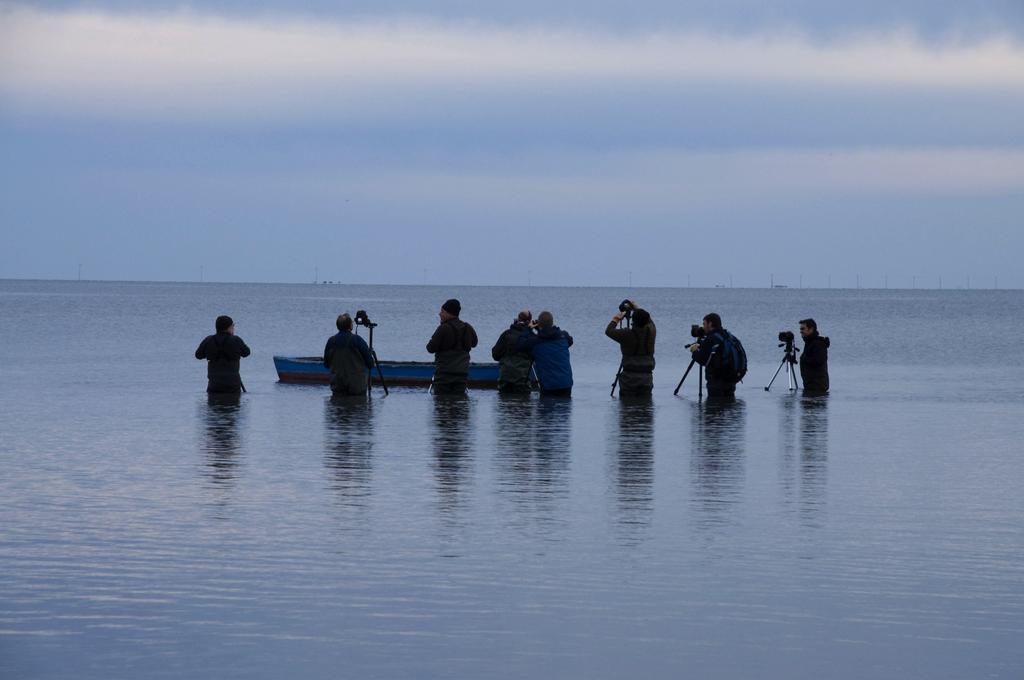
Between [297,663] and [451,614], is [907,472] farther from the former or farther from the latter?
[297,663]

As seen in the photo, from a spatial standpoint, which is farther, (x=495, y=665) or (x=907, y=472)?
(x=907, y=472)

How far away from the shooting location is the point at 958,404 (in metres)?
25.6

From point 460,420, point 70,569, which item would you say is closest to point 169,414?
point 460,420

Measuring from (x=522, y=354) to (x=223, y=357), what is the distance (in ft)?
15.6

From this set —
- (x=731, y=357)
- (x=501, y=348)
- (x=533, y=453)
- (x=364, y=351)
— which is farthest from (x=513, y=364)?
(x=533, y=453)

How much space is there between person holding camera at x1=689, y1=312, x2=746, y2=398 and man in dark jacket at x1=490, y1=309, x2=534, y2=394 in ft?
8.91

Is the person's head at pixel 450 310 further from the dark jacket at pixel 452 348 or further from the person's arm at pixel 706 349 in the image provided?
the person's arm at pixel 706 349

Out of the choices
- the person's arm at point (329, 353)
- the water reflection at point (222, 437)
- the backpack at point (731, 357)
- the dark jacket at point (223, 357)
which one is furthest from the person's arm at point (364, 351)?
the backpack at point (731, 357)

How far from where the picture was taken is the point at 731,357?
955 inches

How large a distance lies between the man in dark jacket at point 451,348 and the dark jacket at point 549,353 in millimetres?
1002

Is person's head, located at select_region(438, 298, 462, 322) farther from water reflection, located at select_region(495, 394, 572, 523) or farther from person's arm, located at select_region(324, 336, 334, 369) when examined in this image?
person's arm, located at select_region(324, 336, 334, 369)

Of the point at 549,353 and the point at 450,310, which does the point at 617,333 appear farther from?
the point at 450,310

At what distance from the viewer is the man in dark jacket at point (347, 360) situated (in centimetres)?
2278

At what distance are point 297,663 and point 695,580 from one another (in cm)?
278
